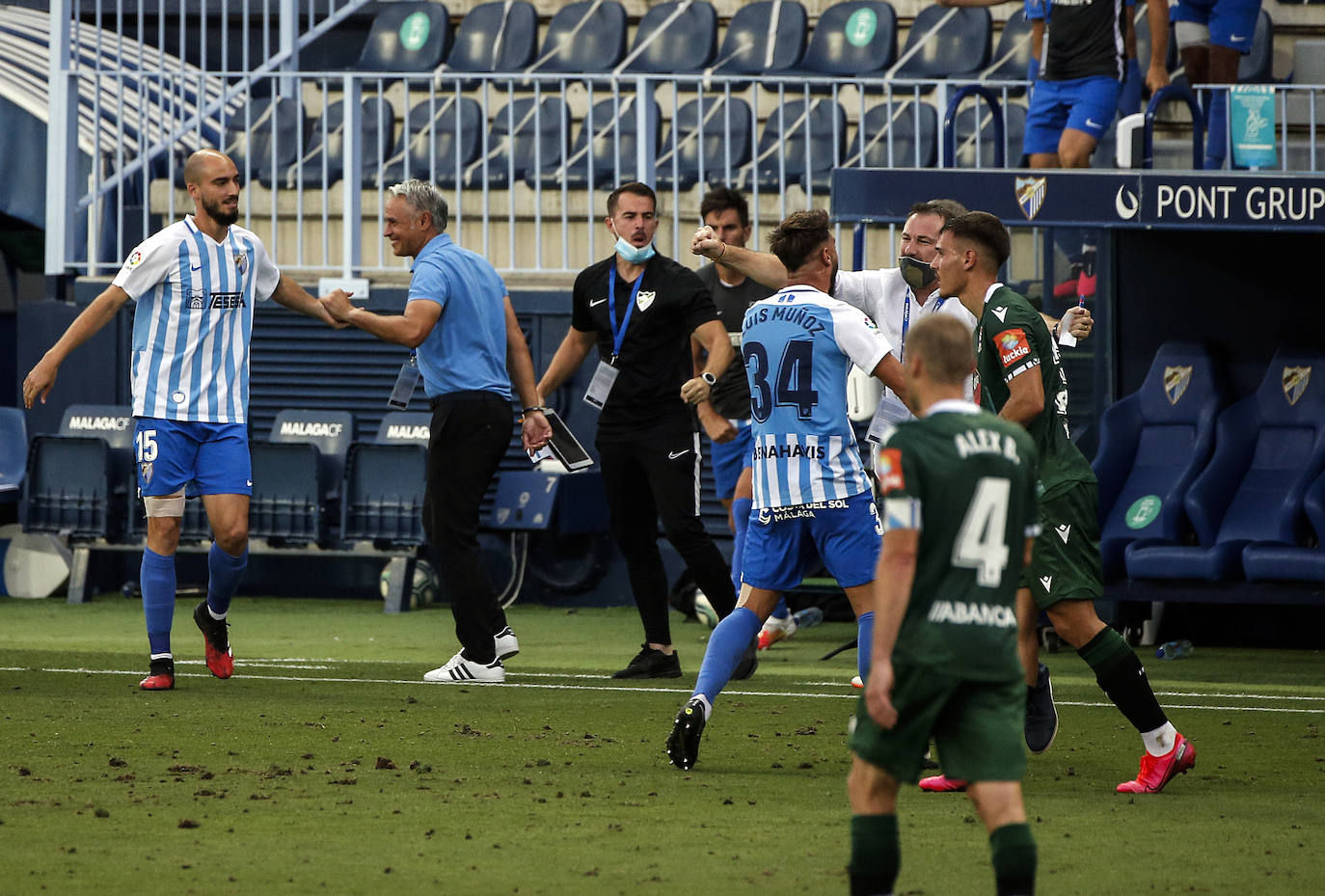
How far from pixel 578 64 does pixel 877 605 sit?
13.1 meters

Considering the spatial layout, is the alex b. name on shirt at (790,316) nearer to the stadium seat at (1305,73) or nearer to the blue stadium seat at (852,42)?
the stadium seat at (1305,73)

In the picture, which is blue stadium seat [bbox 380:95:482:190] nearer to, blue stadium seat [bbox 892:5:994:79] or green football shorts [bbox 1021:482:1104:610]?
blue stadium seat [bbox 892:5:994:79]

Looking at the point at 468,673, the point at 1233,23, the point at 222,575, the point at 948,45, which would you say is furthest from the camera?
the point at 948,45

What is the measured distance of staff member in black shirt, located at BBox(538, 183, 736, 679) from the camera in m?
9.38

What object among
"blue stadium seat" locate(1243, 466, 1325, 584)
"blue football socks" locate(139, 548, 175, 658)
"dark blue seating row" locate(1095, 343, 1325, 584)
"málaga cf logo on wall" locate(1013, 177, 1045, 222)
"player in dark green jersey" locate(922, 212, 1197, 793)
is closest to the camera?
"player in dark green jersey" locate(922, 212, 1197, 793)

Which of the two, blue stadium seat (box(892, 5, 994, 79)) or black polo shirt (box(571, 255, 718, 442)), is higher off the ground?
blue stadium seat (box(892, 5, 994, 79))

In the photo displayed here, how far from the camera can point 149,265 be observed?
8.68 metres

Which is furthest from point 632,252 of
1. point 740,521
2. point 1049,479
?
point 1049,479

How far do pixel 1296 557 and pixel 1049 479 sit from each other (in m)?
4.39

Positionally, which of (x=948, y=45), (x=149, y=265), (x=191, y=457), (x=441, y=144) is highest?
(x=948, y=45)

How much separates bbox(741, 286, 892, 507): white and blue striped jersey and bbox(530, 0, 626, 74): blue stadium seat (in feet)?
33.9

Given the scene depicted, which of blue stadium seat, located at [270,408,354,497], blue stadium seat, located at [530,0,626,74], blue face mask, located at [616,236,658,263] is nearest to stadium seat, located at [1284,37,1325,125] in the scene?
blue stadium seat, located at [530,0,626,74]

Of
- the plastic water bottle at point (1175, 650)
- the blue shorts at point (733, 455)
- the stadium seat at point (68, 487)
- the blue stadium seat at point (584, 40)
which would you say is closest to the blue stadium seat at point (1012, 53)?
→ the blue stadium seat at point (584, 40)

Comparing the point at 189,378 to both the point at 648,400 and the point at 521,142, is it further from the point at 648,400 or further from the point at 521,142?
the point at 521,142
